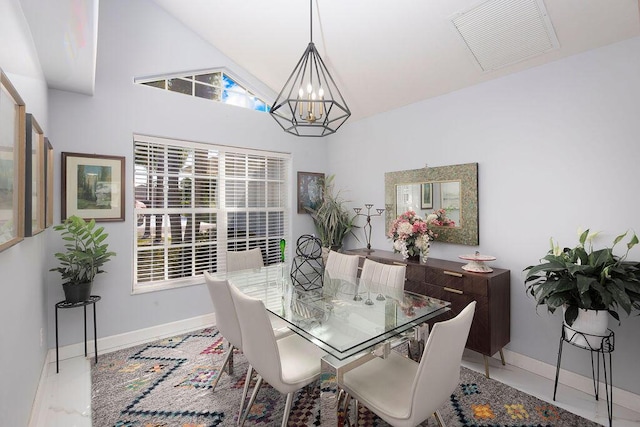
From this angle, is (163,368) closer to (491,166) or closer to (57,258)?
(57,258)

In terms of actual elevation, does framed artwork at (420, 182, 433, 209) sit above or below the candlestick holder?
above

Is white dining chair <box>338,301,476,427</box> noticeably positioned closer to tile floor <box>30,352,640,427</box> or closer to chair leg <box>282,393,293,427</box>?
chair leg <box>282,393,293,427</box>

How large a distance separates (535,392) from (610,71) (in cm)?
259

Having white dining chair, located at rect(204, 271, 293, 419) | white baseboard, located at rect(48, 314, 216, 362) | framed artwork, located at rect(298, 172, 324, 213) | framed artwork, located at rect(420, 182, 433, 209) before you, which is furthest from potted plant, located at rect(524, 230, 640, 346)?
white baseboard, located at rect(48, 314, 216, 362)

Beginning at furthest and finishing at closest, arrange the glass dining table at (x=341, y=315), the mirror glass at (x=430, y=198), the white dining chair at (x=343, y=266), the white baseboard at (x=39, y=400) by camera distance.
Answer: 1. the mirror glass at (x=430, y=198)
2. the white dining chair at (x=343, y=266)
3. the white baseboard at (x=39, y=400)
4. the glass dining table at (x=341, y=315)

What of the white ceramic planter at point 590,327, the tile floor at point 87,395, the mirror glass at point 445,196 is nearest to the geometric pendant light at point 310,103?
the mirror glass at point 445,196

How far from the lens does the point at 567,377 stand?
2533 millimetres

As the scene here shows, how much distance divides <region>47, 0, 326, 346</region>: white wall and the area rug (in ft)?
1.98

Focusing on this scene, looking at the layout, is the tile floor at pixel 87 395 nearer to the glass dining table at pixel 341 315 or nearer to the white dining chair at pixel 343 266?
the glass dining table at pixel 341 315

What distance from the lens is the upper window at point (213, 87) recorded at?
3615 millimetres

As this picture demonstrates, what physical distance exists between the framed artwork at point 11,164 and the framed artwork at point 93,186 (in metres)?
1.56

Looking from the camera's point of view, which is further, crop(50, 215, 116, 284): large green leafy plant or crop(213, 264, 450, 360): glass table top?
crop(50, 215, 116, 284): large green leafy plant

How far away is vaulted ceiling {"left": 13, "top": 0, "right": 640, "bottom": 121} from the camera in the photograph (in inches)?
85.0

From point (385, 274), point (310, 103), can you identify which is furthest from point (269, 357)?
point (310, 103)
